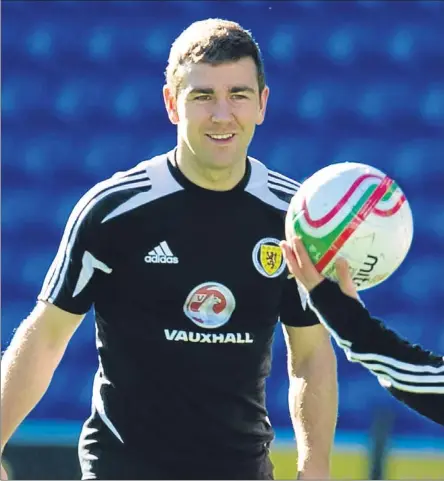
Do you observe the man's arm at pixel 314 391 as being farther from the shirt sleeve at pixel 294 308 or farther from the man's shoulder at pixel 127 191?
the man's shoulder at pixel 127 191

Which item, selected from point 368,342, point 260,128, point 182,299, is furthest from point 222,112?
point 260,128

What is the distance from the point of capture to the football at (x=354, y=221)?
3.49 meters

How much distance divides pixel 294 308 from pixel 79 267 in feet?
2.41

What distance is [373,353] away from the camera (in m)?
3.23

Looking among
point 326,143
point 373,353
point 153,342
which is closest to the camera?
point 373,353

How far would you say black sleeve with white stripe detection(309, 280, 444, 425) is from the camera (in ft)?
10.5

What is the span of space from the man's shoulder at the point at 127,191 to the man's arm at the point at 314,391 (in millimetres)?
660

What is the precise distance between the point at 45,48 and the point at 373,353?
6024 millimetres

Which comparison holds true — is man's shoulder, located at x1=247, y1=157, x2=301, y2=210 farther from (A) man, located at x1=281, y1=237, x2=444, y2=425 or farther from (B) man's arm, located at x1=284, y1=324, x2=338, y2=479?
(A) man, located at x1=281, y1=237, x2=444, y2=425

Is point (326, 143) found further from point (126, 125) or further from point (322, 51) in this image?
point (126, 125)

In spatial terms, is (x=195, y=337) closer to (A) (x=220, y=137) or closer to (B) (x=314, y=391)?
(B) (x=314, y=391)

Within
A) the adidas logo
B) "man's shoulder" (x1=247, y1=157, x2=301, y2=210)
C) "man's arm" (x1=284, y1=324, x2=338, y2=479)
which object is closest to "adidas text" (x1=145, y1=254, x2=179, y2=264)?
the adidas logo

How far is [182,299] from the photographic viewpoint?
4.07 meters

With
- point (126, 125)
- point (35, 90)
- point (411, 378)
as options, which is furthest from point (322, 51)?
point (411, 378)
